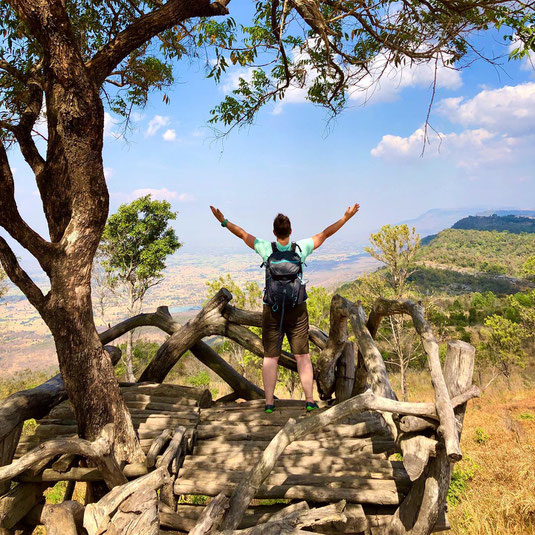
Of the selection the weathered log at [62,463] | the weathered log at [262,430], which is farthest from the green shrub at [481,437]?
the weathered log at [62,463]

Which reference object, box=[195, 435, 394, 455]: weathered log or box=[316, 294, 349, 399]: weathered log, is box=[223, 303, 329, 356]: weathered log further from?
box=[195, 435, 394, 455]: weathered log

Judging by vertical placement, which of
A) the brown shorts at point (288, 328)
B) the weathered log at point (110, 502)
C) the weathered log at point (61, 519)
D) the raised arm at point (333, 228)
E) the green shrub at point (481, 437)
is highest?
the raised arm at point (333, 228)

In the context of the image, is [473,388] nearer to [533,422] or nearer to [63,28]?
[63,28]

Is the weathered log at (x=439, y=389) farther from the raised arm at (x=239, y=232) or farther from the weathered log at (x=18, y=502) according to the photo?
the weathered log at (x=18, y=502)

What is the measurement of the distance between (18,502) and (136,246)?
1595cm

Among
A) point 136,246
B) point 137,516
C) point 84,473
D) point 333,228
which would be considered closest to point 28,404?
point 84,473

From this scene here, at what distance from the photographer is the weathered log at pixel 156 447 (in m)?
3.39

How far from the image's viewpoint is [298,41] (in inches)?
224

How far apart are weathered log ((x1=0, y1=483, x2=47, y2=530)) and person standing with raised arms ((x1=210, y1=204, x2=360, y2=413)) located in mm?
2750

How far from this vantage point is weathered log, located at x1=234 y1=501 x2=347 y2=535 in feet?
7.68

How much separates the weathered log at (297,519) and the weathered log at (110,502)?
0.80 m

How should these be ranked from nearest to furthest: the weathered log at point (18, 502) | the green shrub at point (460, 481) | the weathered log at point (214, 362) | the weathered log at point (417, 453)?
1. the weathered log at point (417, 453)
2. the weathered log at point (18, 502)
3. the weathered log at point (214, 362)
4. the green shrub at point (460, 481)

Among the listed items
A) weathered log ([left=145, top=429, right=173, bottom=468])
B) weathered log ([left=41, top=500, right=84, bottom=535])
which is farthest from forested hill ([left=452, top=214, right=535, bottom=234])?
weathered log ([left=41, top=500, right=84, bottom=535])

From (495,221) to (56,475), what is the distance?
9049 inches
